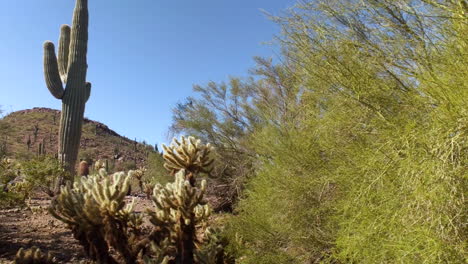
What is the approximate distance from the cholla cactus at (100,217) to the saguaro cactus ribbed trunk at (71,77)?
763 centimetres

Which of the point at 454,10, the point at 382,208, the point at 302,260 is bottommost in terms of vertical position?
the point at 302,260

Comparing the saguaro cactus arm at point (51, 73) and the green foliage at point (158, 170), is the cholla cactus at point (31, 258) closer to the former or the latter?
the green foliage at point (158, 170)

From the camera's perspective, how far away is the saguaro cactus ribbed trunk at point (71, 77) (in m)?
12.5

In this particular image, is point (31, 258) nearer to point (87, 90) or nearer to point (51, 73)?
point (51, 73)

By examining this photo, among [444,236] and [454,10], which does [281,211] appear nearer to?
[444,236]

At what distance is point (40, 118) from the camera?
3812 cm

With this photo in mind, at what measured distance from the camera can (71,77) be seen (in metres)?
13.3

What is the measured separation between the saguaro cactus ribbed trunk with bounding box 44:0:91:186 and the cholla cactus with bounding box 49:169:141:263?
7.63 meters

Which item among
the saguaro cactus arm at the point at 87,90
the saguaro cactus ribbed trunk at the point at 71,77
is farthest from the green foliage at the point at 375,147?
the saguaro cactus arm at the point at 87,90

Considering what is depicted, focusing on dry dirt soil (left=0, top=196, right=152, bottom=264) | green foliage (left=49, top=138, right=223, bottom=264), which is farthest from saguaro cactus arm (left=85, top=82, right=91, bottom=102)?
green foliage (left=49, top=138, right=223, bottom=264)

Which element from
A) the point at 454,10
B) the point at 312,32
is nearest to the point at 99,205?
the point at 312,32

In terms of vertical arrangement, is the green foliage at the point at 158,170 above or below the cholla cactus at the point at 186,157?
below

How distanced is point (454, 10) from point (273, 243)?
3.67 meters

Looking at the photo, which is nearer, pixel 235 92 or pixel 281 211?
pixel 281 211
